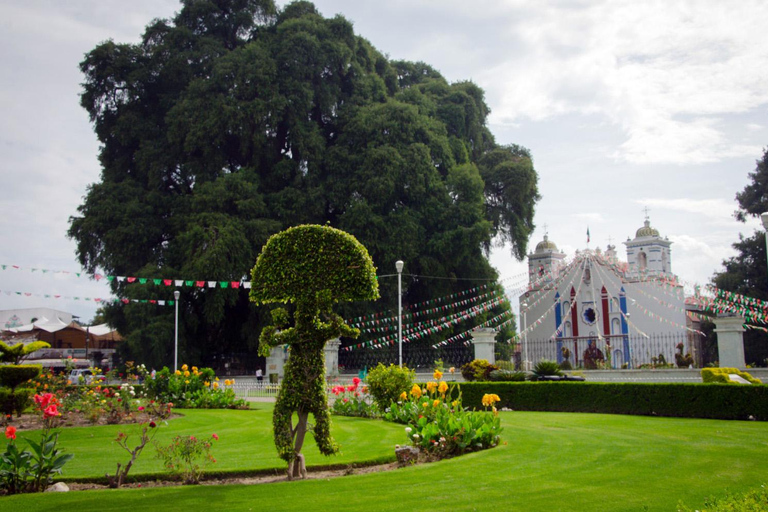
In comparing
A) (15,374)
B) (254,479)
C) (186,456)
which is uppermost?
(15,374)

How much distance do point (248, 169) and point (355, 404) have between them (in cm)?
2139

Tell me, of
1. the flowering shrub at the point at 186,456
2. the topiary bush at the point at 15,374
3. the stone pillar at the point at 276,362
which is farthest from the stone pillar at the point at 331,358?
the flowering shrub at the point at 186,456

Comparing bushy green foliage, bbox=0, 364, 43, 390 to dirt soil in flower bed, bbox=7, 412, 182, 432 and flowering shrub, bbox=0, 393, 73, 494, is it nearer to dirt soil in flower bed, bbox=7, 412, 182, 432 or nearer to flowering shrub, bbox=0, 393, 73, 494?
dirt soil in flower bed, bbox=7, 412, 182, 432

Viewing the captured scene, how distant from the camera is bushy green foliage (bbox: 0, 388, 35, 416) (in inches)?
628

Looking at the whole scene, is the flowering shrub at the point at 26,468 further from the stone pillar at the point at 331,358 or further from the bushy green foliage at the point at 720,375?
the stone pillar at the point at 331,358

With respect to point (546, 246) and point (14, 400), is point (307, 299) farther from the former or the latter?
point (546, 246)

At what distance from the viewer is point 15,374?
631 inches

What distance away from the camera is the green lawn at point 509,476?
275 inches

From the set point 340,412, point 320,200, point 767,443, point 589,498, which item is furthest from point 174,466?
point 320,200

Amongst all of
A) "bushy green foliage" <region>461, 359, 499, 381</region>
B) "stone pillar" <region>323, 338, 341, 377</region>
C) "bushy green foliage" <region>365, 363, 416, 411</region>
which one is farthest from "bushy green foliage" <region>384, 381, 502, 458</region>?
"stone pillar" <region>323, 338, 341, 377</region>

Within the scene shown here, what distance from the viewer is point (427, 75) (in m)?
49.7

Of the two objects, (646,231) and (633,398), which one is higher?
(646,231)

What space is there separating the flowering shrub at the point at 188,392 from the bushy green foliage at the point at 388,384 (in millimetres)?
6236

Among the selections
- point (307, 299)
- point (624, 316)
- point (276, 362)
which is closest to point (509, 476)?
point (307, 299)
